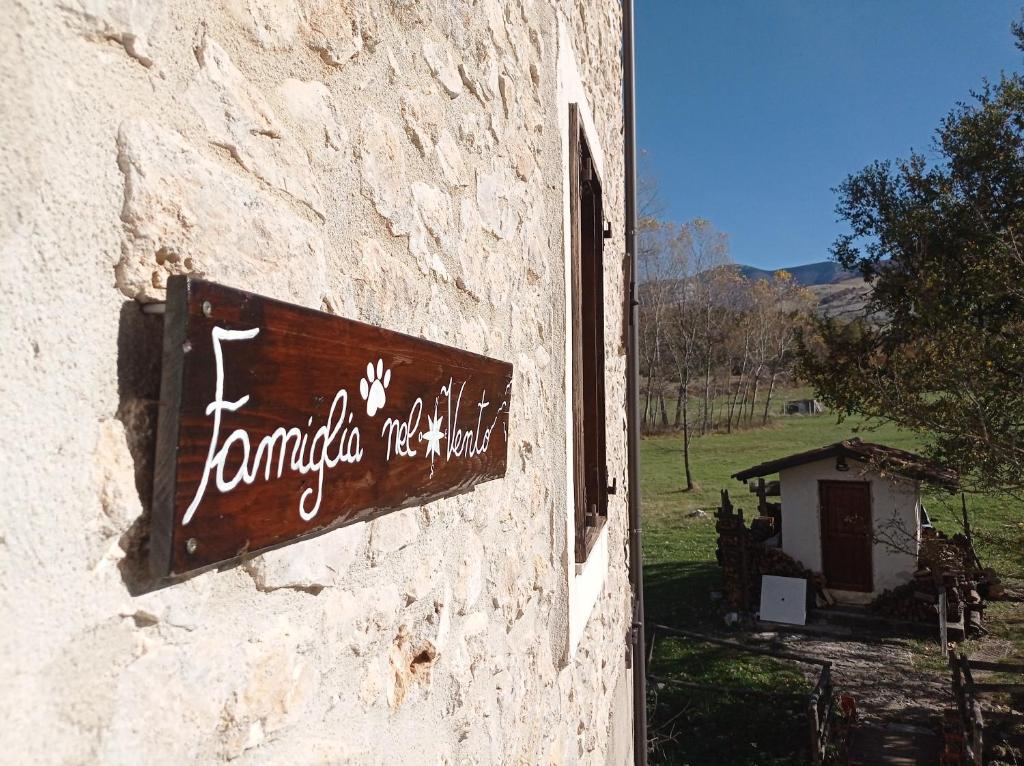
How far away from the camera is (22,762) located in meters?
0.57

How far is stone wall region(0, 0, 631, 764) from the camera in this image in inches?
23.7

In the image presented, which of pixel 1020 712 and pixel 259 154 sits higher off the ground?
pixel 259 154

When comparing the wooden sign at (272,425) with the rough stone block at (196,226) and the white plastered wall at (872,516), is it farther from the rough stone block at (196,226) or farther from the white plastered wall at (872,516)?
the white plastered wall at (872,516)

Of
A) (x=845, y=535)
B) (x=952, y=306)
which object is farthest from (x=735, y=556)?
(x=952, y=306)

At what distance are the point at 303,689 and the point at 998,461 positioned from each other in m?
7.96

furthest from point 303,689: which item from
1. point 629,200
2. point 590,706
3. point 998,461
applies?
point 998,461

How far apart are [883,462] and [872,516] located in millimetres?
3287

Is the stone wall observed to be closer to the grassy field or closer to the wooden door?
the grassy field

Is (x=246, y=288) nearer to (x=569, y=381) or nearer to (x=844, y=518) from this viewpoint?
(x=569, y=381)

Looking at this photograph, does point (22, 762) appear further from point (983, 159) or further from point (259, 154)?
point (983, 159)

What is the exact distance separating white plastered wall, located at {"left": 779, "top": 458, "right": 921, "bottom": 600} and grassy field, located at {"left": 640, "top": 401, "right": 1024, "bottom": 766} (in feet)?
2.52

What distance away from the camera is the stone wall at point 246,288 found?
1.97 ft

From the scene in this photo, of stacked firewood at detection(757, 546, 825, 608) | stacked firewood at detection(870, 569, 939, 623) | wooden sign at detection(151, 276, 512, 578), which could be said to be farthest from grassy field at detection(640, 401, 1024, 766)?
wooden sign at detection(151, 276, 512, 578)

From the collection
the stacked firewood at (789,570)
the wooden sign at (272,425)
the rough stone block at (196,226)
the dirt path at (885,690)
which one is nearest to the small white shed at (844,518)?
the stacked firewood at (789,570)
